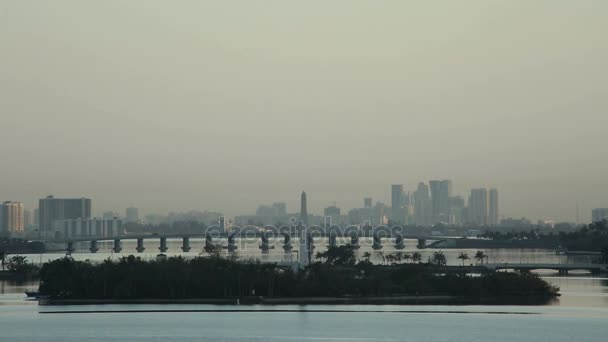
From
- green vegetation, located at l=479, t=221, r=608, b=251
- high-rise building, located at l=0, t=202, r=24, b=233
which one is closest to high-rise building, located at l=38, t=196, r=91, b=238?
high-rise building, located at l=0, t=202, r=24, b=233

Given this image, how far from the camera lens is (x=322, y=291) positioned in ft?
151

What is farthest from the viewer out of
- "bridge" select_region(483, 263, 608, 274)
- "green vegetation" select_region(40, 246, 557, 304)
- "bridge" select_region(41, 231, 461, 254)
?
"bridge" select_region(41, 231, 461, 254)

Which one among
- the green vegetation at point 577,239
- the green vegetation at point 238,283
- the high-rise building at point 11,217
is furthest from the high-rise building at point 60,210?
the green vegetation at point 238,283

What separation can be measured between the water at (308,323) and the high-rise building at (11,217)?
438 ft

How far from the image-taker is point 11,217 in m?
178

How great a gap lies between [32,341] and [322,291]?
15.4m

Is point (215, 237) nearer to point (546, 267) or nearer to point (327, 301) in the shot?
point (546, 267)

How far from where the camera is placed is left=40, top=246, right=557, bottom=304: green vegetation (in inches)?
1778

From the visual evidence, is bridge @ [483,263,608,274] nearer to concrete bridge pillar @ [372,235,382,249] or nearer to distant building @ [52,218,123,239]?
concrete bridge pillar @ [372,235,382,249]

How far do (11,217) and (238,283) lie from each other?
138 m

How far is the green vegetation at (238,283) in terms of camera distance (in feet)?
148

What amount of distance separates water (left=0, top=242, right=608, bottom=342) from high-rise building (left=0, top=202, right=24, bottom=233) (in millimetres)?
133612

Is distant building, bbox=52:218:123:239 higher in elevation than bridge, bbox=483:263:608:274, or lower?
higher

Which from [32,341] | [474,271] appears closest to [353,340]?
[32,341]
